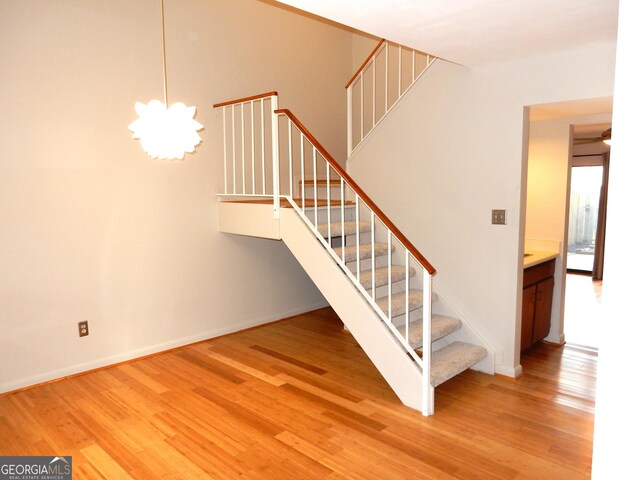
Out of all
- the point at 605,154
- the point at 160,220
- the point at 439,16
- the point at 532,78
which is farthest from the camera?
the point at 605,154

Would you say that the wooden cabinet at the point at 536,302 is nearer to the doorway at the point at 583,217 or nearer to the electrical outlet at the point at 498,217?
the electrical outlet at the point at 498,217

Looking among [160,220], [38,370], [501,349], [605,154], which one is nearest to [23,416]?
[38,370]

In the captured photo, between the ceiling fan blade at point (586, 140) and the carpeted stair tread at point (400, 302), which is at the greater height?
the ceiling fan blade at point (586, 140)

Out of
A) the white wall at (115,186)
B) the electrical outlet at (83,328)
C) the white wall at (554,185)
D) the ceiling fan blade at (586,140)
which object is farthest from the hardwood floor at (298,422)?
the ceiling fan blade at (586,140)

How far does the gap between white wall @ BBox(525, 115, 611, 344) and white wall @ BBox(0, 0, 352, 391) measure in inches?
109

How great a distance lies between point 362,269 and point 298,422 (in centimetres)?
169

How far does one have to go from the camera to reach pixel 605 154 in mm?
7566

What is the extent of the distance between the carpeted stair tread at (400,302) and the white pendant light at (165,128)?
6.47ft

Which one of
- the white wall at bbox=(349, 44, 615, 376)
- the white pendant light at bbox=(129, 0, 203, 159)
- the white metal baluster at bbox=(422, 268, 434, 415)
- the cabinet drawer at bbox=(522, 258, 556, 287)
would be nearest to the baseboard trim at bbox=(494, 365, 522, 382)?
the white wall at bbox=(349, 44, 615, 376)

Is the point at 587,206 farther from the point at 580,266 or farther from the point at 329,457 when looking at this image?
the point at 329,457

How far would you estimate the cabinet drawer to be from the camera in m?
4.03

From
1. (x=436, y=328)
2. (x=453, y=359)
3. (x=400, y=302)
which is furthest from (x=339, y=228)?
(x=453, y=359)

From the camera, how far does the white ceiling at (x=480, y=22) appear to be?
2.39 metres

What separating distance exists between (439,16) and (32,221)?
10.6 feet
